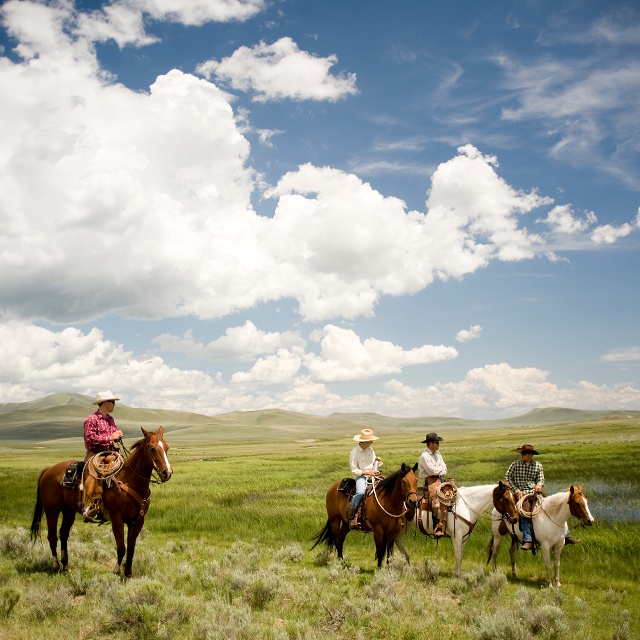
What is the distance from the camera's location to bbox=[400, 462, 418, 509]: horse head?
10.3 m

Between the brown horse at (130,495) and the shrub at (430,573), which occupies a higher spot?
the brown horse at (130,495)

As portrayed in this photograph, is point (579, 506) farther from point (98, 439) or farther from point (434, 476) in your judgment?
point (98, 439)


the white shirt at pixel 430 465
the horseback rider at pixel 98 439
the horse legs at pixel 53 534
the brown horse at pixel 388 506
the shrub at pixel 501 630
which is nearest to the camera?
the shrub at pixel 501 630

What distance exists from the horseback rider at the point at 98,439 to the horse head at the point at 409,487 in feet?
20.7

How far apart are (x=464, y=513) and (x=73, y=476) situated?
9.10 m

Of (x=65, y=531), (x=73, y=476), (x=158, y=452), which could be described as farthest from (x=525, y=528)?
(x=65, y=531)

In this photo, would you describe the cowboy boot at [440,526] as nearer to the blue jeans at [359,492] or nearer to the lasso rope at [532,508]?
the lasso rope at [532,508]

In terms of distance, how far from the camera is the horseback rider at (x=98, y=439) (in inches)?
406

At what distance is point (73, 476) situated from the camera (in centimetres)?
1098

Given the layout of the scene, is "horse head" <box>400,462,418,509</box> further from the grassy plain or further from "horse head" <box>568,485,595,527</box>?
"horse head" <box>568,485,595,527</box>

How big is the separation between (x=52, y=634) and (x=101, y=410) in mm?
4841

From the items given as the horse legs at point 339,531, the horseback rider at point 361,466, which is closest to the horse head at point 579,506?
the horseback rider at point 361,466

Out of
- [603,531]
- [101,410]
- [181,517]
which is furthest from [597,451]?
[101,410]

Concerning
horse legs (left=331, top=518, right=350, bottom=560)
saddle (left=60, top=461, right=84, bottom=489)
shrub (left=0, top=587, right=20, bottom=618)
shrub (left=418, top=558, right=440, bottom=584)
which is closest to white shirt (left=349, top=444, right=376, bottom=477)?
horse legs (left=331, top=518, right=350, bottom=560)
